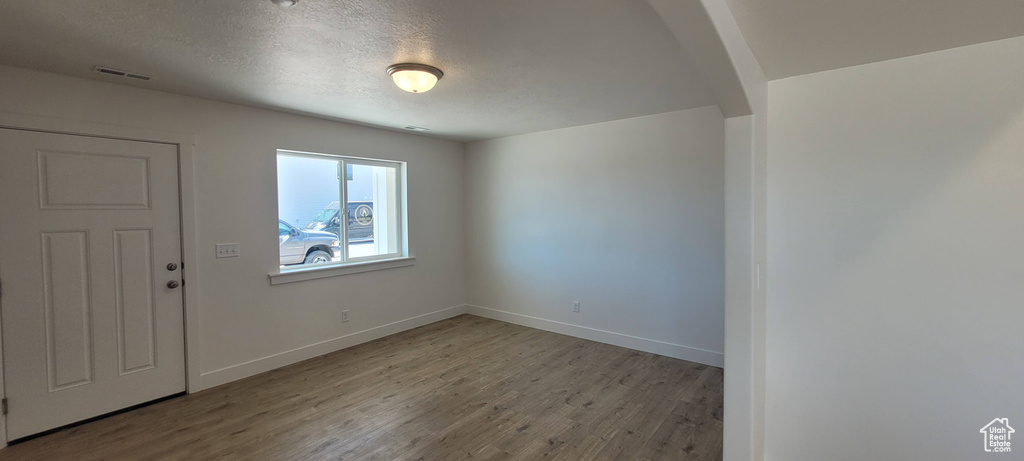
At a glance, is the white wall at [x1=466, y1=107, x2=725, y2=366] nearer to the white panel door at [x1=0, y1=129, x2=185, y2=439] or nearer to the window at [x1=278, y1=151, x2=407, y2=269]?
the window at [x1=278, y1=151, x2=407, y2=269]

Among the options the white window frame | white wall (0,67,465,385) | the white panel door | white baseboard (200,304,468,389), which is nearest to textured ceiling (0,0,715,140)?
white wall (0,67,465,385)

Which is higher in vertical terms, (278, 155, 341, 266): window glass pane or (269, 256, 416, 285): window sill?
(278, 155, 341, 266): window glass pane

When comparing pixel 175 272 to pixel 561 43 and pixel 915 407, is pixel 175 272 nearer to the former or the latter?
pixel 561 43

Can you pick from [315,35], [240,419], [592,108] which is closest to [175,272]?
[240,419]

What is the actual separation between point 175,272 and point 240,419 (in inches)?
49.8

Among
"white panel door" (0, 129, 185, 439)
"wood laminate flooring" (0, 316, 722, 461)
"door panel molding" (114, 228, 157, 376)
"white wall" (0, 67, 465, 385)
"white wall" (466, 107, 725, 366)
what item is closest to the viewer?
"wood laminate flooring" (0, 316, 722, 461)

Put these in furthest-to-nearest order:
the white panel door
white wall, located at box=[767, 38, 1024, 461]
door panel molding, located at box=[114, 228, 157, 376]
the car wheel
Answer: the car wheel < door panel molding, located at box=[114, 228, 157, 376] < the white panel door < white wall, located at box=[767, 38, 1024, 461]

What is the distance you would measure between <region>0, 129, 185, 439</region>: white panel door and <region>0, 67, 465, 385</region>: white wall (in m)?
0.20

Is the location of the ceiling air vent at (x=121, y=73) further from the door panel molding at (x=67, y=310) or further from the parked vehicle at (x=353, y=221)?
the parked vehicle at (x=353, y=221)

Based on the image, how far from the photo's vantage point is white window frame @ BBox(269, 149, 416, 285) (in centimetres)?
376

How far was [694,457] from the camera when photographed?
89.6 inches

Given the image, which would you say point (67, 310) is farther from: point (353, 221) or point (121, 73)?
point (353, 221)

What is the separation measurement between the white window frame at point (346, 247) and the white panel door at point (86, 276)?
0.84 meters
